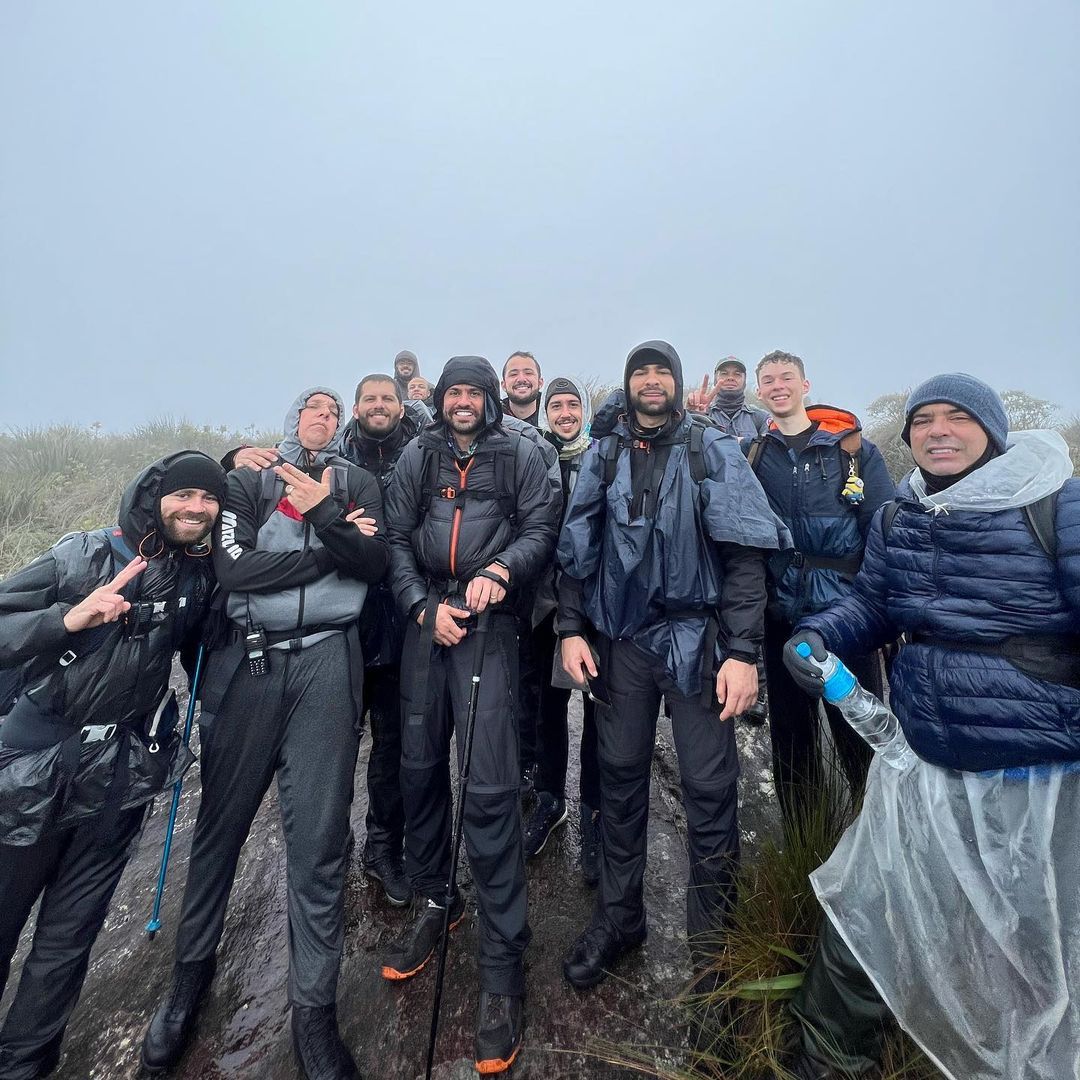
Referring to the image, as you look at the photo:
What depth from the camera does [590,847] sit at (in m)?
3.56

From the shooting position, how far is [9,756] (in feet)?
7.61

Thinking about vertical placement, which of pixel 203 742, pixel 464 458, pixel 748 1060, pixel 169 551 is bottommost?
pixel 748 1060

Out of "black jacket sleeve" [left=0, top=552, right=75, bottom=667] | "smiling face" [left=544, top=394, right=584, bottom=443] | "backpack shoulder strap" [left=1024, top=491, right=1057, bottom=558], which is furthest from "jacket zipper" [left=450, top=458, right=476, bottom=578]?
"backpack shoulder strap" [left=1024, top=491, right=1057, bottom=558]

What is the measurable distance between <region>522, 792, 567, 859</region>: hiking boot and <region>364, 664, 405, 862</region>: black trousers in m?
0.90

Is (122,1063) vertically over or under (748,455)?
under

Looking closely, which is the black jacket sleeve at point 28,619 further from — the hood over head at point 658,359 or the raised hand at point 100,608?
the hood over head at point 658,359

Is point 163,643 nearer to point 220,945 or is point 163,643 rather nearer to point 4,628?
point 4,628

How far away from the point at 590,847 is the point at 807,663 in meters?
2.19

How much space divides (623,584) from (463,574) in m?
0.93

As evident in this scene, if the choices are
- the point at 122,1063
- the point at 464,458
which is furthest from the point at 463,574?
the point at 122,1063

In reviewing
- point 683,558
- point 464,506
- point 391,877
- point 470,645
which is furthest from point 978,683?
point 391,877

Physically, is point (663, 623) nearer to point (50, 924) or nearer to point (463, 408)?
point (463, 408)

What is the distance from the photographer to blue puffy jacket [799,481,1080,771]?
5.97ft

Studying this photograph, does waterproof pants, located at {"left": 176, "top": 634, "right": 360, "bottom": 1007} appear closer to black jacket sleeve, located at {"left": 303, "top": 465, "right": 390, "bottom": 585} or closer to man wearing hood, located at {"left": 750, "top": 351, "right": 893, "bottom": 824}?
black jacket sleeve, located at {"left": 303, "top": 465, "right": 390, "bottom": 585}
